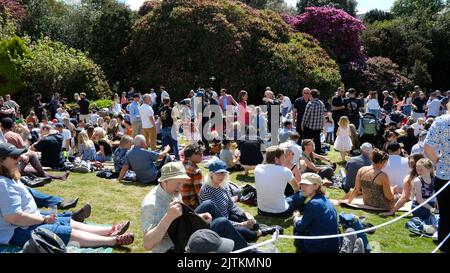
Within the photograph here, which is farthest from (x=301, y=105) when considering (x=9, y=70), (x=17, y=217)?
(x=9, y=70)

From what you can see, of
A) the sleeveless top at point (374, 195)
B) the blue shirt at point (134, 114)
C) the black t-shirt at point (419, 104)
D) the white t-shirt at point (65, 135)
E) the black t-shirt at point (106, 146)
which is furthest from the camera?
the black t-shirt at point (419, 104)

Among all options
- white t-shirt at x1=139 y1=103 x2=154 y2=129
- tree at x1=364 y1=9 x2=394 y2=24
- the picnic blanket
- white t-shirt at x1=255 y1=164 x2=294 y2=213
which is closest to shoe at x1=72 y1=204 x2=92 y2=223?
white t-shirt at x1=255 y1=164 x2=294 y2=213

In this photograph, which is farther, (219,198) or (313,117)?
(313,117)

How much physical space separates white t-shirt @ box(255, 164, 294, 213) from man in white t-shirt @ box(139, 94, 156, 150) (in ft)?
18.8

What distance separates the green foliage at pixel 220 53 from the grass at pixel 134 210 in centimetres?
1258

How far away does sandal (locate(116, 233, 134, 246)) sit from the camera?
228 inches

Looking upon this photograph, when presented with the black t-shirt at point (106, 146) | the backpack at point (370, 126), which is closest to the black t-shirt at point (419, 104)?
the backpack at point (370, 126)

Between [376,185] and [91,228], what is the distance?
450 cm

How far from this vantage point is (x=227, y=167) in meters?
9.90

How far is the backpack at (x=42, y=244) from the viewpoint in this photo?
4148 millimetres

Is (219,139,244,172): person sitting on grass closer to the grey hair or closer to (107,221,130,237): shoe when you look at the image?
the grey hair

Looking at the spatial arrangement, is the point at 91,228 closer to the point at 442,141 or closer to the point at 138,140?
the point at 138,140

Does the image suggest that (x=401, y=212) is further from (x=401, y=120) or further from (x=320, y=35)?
(x=320, y=35)

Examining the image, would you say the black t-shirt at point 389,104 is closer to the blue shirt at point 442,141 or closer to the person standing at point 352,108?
the person standing at point 352,108
